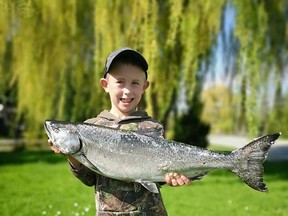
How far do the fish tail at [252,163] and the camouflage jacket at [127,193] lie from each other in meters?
0.36

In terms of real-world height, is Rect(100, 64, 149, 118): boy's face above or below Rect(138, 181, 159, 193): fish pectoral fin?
above

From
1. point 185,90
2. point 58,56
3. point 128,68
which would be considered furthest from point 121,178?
point 58,56

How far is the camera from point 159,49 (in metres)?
7.26

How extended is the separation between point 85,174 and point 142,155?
12.6 inches

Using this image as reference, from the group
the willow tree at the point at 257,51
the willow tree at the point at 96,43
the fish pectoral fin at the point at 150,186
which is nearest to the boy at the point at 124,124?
the fish pectoral fin at the point at 150,186

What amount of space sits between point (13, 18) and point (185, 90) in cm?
280

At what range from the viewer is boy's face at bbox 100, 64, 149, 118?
237 cm

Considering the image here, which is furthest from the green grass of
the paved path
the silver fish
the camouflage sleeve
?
the paved path

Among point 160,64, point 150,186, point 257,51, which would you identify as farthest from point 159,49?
point 150,186

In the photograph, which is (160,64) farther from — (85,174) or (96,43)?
(85,174)

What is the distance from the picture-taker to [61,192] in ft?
26.6

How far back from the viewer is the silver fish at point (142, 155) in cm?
219

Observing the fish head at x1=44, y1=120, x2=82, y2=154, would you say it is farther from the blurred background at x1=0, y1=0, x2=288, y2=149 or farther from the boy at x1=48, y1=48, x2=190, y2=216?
the blurred background at x1=0, y1=0, x2=288, y2=149

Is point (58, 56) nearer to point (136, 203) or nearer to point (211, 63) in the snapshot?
point (211, 63)
